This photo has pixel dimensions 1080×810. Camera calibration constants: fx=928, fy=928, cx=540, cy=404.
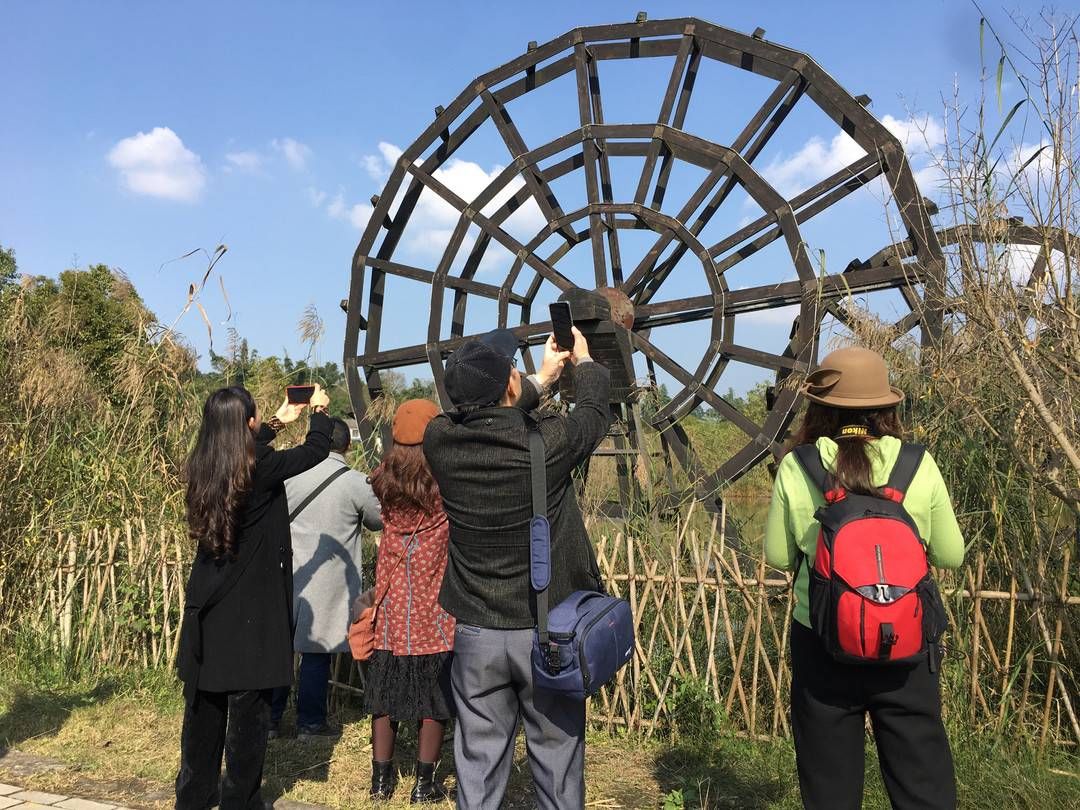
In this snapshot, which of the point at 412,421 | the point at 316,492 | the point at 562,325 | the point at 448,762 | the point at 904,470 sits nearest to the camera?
the point at 904,470

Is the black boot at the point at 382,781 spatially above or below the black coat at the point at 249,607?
below

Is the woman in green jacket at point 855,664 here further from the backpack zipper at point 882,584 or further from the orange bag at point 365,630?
the orange bag at point 365,630

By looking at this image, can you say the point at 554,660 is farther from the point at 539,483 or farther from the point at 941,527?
the point at 941,527

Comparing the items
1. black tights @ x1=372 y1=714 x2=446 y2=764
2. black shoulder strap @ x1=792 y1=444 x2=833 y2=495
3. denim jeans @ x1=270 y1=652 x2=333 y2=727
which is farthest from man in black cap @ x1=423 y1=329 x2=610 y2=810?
denim jeans @ x1=270 y1=652 x2=333 y2=727

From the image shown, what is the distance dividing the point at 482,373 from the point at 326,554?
7.49 feet

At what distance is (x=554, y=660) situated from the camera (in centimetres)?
224

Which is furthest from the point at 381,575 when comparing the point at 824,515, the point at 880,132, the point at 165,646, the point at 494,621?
the point at 880,132

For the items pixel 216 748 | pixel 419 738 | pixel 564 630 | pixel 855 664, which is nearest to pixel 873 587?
pixel 855 664

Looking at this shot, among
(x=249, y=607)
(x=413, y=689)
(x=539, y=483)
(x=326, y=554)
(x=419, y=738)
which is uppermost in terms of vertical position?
(x=539, y=483)

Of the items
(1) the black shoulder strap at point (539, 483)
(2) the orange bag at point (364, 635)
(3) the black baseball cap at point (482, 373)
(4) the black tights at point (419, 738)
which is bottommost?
(4) the black tights at point (419, 738)

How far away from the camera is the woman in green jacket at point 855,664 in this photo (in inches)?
85.1

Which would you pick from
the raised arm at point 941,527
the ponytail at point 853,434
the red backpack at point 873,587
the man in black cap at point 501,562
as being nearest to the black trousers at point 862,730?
the red backpack at point 873,587

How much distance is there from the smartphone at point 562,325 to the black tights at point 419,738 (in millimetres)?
1653

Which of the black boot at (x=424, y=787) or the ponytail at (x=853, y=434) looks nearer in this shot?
the ponytail at (x=853, y=434)
